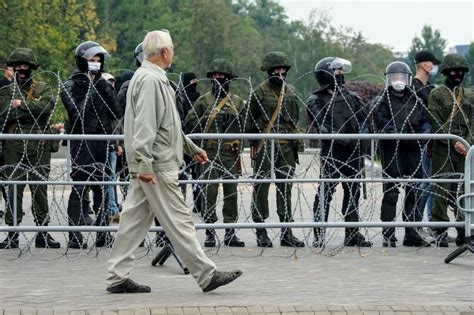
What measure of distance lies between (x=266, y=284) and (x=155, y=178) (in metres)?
1.37

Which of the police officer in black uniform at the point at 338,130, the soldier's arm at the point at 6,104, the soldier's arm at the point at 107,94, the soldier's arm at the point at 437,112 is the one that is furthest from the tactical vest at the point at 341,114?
the soldier's arm at the point at 6,104

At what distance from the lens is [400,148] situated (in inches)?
566

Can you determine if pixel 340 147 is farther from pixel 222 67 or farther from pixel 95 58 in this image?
pixel 95 58

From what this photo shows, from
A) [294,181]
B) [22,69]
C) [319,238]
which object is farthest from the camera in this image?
[22,69]

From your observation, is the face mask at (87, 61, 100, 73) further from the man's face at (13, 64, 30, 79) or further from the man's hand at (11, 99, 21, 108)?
the man's hand at (11, 99, 21, 108)

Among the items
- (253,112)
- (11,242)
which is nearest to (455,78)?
(253,112)

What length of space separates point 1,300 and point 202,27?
54010 mm

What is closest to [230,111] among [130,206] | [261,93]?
[261,93]

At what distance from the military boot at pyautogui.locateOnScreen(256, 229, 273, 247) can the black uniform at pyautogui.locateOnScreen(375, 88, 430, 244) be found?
3.66 feet

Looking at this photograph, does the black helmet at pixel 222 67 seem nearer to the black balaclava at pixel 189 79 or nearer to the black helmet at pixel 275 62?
the black helmet at pixel 275 62

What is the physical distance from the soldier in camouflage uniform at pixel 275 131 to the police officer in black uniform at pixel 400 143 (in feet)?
2.81

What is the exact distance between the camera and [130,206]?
10.9 m

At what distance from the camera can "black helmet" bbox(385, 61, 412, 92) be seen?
14617 millimetres

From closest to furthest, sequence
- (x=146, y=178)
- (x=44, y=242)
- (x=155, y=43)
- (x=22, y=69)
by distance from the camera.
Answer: (x=146, y=178) < (x=155, y=43) < (x=44, y=242) < (x=22, y=69)
